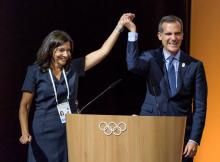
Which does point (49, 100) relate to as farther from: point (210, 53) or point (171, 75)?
point (210, 53)

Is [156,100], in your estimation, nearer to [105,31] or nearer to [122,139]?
[122,139]

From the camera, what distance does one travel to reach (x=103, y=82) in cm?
393

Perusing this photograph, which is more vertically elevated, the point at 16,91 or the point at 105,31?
the point at 105,31

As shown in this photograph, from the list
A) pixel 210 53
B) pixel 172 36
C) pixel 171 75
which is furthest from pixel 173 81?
pixel 210 53

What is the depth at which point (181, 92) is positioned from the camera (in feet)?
9.35

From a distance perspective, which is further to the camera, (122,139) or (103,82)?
(103,82)

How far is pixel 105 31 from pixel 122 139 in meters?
1.70

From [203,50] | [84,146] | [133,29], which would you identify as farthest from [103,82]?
[84,146]

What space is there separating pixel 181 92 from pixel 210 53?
49.2 inches

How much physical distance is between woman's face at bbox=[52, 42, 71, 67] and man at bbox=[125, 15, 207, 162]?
1.20 ft

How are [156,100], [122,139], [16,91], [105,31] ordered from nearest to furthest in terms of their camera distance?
1. [122,139]
2. [156,100]
3. [16,91]
4. [105,31]

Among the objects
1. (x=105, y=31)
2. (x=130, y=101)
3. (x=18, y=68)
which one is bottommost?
(x=130, y=101)

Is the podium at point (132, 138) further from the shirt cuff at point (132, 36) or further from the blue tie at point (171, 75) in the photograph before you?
the shirt cuff at point (132, 36)

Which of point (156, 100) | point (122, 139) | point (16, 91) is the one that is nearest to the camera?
point (122, 139)
